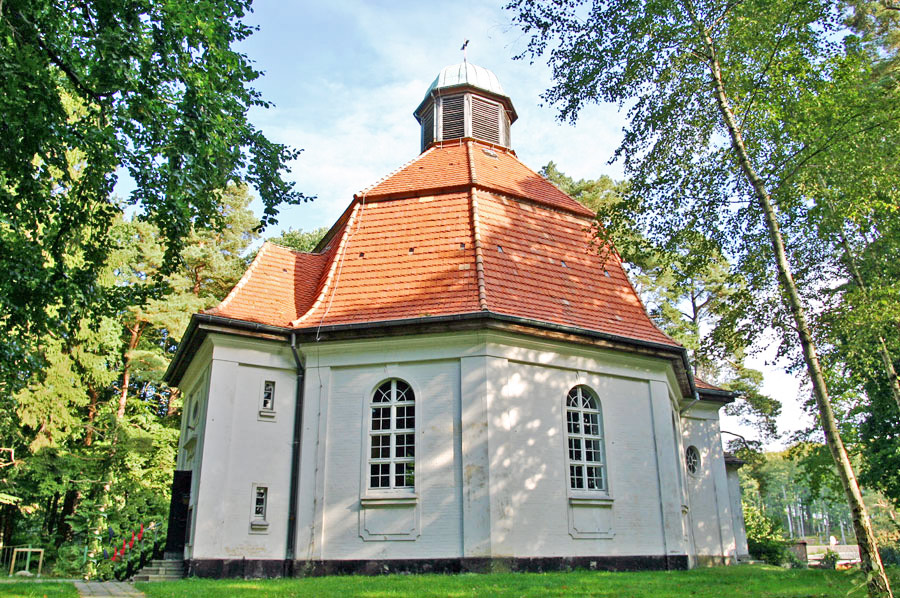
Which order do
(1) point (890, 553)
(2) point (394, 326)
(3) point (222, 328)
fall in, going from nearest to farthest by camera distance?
(2) point (394, 326) < (3) point (222, 328) < (1) point (890, 553)

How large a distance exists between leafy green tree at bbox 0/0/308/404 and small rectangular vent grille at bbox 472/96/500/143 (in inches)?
458

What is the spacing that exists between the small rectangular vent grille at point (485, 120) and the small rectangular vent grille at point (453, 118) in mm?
353

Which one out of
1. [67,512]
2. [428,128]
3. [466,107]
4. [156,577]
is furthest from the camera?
[67,512]

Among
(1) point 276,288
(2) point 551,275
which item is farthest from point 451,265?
(1) point 276,288

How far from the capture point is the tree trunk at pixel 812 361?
25.0ft

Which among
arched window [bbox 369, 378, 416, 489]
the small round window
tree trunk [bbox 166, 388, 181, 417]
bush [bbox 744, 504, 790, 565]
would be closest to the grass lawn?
arched window [bbox 369, 378, 416, 489]

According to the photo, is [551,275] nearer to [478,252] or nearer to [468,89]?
[478,252]

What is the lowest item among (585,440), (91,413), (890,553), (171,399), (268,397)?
(890,553)

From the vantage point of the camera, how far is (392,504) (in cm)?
1216

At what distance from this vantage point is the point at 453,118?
20.6 metres

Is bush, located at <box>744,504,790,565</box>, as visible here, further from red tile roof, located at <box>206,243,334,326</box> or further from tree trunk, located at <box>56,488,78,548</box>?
tree trunk, located at <box>56,488,78,548</box>

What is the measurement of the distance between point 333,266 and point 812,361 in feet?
31.4

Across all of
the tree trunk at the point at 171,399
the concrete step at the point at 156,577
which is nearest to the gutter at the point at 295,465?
the concrete step at the point at 156,577

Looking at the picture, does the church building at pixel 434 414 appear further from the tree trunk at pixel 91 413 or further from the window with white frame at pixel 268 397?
the tree trunk at pixel 91 413
